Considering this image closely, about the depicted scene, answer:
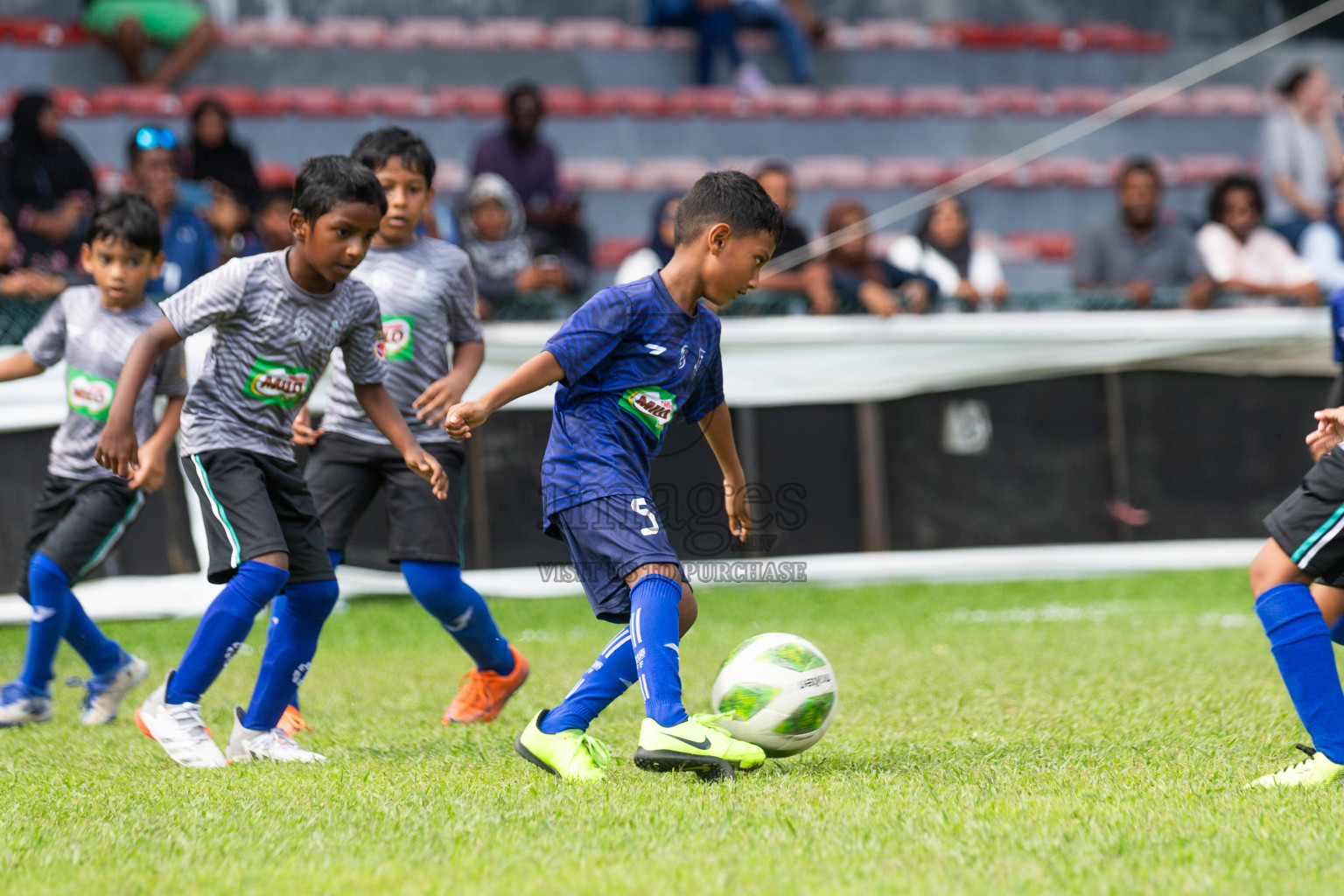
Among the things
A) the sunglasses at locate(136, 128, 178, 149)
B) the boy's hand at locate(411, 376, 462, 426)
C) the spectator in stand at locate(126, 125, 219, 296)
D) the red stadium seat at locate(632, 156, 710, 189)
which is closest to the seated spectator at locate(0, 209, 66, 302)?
the spectator in stand at locate(126, 125, 219, 296)

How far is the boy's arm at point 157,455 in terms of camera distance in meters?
4.40

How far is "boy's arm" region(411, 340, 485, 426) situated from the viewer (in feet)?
13.5

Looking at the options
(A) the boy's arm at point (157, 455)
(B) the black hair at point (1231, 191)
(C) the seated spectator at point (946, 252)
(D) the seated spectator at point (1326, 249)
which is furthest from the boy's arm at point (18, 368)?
(D) the seated spectator at point (1326, 249)

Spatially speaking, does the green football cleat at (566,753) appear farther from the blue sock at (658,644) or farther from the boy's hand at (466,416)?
the boy's hand at (466,416)

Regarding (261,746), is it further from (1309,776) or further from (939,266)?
(939,266)

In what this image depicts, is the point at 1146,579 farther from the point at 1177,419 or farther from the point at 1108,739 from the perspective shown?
the point at 1108,739

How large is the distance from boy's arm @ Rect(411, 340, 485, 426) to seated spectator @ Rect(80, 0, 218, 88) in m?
9.70

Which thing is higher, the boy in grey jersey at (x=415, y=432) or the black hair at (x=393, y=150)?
the black hair at (x=393, y=150)

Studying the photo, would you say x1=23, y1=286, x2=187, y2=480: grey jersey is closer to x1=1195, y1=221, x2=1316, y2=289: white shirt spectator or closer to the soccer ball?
the soccer ball

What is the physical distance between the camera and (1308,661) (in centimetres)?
337

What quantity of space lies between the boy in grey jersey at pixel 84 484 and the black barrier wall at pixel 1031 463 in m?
3.38

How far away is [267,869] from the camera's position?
2.60 meters

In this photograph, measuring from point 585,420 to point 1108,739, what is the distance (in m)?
1.75

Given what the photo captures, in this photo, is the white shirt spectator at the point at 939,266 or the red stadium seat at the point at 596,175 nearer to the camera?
the white shirt spectator at the point at 939,266
